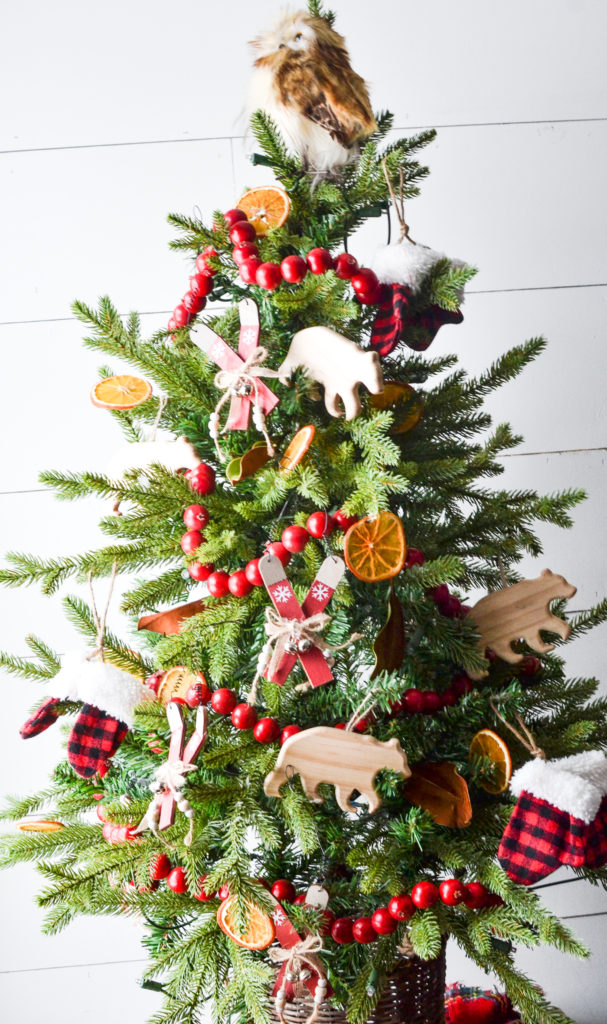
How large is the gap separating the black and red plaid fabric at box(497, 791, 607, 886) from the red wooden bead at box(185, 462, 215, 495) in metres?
0.39

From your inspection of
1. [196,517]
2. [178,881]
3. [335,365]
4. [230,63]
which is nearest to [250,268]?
[335,365]

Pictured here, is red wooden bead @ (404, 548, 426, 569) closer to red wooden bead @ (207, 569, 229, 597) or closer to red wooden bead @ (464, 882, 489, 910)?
red wooden bead @ (207, 569, 229, 597)

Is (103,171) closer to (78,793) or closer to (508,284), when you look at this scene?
(508,284)

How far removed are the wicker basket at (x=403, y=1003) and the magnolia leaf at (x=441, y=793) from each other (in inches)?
6.4

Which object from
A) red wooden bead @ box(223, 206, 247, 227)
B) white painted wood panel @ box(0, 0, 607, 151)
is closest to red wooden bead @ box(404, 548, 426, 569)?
red wooden bead @ box(223, 206, 247, 227)

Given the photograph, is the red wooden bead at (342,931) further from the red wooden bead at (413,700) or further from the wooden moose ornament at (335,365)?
A: the wooden moose ornament at (335,365)

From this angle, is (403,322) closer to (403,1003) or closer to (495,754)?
(495,754)

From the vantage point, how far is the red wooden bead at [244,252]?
83cm

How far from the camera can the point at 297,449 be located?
782mm

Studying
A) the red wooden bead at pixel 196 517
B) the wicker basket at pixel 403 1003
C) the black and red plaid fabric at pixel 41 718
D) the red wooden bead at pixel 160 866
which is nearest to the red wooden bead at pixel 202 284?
the red wooden bead at pixel 196 517

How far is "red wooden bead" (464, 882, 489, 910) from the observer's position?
0.72 m

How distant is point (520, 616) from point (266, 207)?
0.48 m

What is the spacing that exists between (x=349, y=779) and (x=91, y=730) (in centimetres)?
26

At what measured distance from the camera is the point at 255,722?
2.54ft
